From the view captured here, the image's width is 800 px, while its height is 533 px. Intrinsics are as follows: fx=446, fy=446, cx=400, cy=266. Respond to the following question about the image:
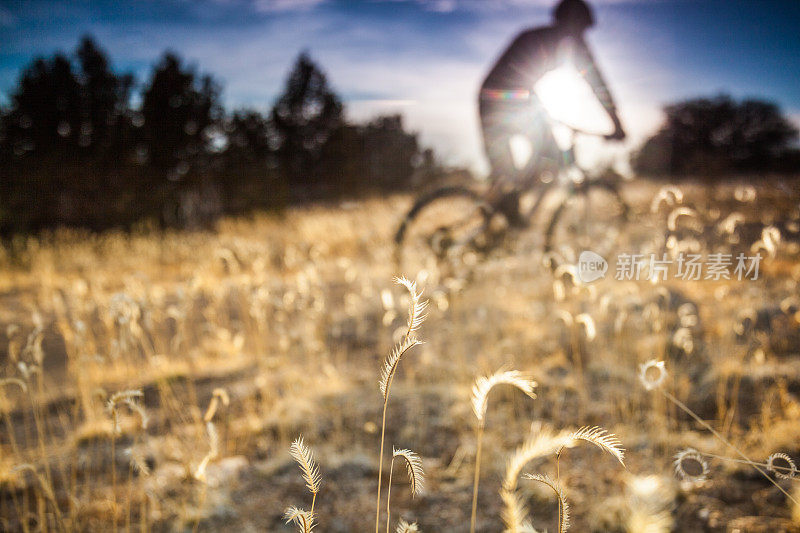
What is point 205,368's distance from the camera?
314 cm

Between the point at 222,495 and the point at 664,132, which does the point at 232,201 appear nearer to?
the point at 222,495

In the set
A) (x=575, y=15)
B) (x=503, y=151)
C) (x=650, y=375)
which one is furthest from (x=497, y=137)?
(x=650, y=375)

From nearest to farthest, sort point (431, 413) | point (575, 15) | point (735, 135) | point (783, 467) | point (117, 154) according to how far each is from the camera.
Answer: point (783, 467) → point (431, 413) → point (575, 15) → point (117, 154) → point (735, 135)

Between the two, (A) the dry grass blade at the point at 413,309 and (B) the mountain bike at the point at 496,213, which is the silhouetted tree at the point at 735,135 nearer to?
(B) the mountain bike at the point at 496,213

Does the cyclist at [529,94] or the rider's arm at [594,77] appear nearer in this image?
the rider's arm at [594,77]

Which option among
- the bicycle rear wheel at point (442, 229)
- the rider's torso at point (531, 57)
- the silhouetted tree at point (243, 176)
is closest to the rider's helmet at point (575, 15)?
the rider's torso at point (531, 57)

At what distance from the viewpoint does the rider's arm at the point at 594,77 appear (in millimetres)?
4141

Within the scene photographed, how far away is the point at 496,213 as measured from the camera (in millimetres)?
4488

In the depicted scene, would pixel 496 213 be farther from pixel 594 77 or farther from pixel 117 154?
pixel 117 154

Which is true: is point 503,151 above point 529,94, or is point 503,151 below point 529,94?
below

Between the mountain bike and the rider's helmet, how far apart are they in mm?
952

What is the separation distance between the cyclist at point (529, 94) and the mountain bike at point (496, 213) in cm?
9

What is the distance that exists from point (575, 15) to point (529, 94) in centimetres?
81

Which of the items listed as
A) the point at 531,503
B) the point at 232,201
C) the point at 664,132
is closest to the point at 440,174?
the point at 232,201
